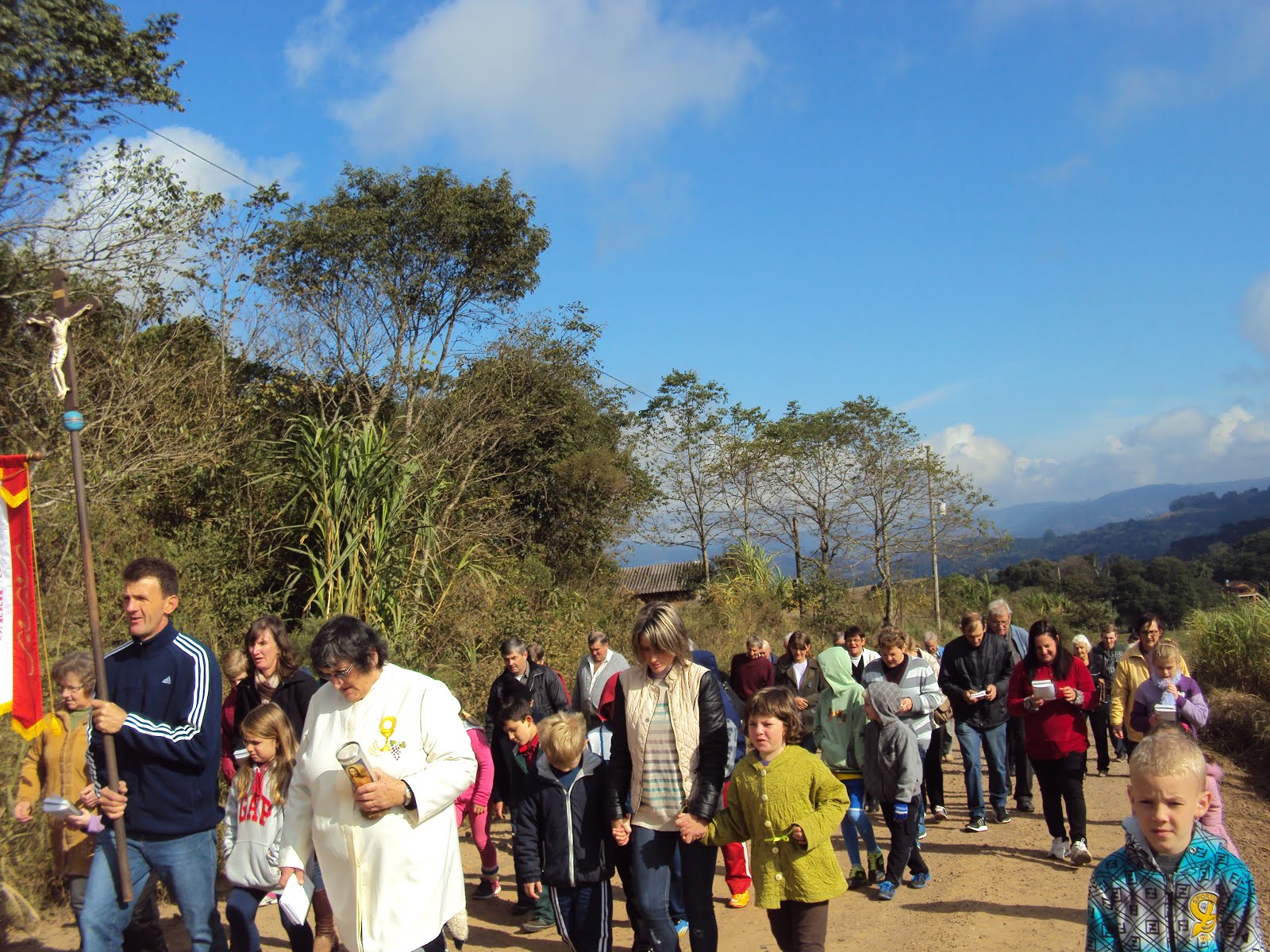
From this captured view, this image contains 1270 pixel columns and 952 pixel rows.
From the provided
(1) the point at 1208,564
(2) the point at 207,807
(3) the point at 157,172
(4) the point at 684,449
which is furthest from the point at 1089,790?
(1) the point at 1208,564

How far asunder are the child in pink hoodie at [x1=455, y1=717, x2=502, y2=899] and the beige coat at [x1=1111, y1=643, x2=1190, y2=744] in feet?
13.8

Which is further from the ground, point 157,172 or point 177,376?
point 157,172

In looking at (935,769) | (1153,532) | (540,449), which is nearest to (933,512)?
(540,449)

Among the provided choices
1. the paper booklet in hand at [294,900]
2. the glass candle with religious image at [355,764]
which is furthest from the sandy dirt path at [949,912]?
the glass candle with religious image at [355,764]

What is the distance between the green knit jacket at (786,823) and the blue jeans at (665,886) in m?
0.13

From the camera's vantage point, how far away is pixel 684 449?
24156 mm

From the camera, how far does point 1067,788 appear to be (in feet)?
21.5

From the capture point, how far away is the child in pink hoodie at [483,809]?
20.2 ft

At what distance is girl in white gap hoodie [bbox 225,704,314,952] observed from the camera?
4.36 metres

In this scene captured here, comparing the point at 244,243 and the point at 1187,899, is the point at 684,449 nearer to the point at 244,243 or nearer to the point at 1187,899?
the point at 244,243

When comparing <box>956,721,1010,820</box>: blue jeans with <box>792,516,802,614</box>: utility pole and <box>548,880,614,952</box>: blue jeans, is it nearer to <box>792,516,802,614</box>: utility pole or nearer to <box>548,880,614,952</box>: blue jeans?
<box>548,880,614,952</box>: blue jeans

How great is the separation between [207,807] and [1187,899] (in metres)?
3.60

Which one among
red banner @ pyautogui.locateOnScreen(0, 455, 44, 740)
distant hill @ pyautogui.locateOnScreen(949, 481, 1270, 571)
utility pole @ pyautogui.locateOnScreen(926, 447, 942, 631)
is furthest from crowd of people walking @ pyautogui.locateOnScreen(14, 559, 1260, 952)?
distant hill @ pyautogui.locateOnScreen(949, 481, 1270, 571)

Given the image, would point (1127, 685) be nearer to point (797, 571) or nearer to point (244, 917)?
point (244, 917)
